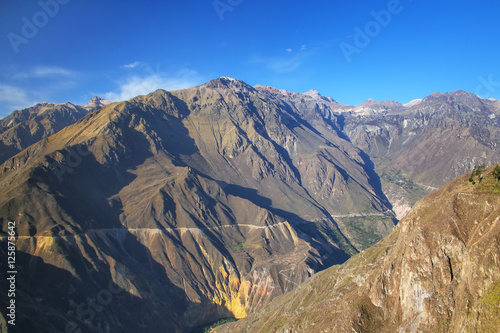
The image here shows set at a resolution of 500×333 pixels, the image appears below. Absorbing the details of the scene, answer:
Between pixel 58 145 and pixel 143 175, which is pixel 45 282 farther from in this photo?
pixel 58 145

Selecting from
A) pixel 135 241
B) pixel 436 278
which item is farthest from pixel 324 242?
pixel 436 278

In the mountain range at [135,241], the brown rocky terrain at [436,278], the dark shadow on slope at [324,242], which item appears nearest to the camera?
the brown rocky terrain at [436,278]

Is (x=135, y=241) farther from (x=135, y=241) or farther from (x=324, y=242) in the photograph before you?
(x=324, y=242)

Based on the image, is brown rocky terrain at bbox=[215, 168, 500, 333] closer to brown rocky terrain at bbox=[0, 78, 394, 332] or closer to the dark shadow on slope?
brown rocky terrain at bbox=[0, 78, 394, 332]

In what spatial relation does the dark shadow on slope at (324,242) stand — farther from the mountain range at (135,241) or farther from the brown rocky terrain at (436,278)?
the brown rocky terrain at (436,278)

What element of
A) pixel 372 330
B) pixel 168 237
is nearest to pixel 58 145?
pixel 168 237

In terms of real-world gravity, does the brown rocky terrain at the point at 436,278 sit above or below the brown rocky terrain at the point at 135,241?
below

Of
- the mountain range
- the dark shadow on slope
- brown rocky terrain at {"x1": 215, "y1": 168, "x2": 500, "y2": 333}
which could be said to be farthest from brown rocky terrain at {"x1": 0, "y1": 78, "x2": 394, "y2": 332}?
brown rocky terrain at {"x1": 215, "y1": 168, "x2": 500, "y2": 333}

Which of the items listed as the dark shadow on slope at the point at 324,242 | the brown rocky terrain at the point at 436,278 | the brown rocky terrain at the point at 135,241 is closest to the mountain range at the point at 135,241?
the brown rocky terrain at the point at 135,241
